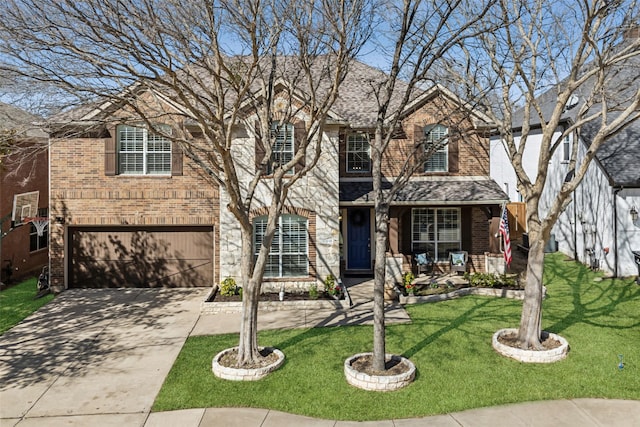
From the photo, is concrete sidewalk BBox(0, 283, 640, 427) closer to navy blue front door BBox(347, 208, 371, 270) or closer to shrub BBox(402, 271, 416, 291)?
shrub BBox(402, 271, 416, 291)

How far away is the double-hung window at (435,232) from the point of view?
16.8 meters

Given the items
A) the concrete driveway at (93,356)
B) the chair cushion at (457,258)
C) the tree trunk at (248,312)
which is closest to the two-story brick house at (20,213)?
the concrete driveway at (93,356)

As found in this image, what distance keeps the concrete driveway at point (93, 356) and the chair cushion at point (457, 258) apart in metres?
8.37

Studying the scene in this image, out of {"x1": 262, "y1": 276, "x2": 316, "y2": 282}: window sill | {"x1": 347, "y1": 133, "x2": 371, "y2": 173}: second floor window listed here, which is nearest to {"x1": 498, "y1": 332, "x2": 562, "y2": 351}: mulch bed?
{"x1": 262, "y1": 276, "x2": 316, "y2": 282}: window sill

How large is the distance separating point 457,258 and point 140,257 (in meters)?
10.7

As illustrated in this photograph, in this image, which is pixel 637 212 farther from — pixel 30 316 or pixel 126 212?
pixel 30 316

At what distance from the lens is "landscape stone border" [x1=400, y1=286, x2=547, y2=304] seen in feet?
43.9

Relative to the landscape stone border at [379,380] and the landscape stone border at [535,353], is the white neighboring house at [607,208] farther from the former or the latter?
the landscape stone border at [379,380]

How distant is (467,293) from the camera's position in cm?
1392

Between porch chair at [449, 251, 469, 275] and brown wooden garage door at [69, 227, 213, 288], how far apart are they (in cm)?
821

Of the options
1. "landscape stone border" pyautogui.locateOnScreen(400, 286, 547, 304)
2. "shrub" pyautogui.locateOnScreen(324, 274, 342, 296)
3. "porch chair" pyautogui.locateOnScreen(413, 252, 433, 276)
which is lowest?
"landscape stone border" pyautogui.locateOnScreen(400, 286, 547, 304)

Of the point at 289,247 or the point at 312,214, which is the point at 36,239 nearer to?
the point at 289,247

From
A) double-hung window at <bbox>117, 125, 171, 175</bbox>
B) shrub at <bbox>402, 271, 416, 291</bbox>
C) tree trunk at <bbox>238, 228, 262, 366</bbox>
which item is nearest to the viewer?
tree trunk at <bbox>238, 228, 262, 366</bbox>

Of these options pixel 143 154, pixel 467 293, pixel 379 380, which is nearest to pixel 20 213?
pixel 143 154
